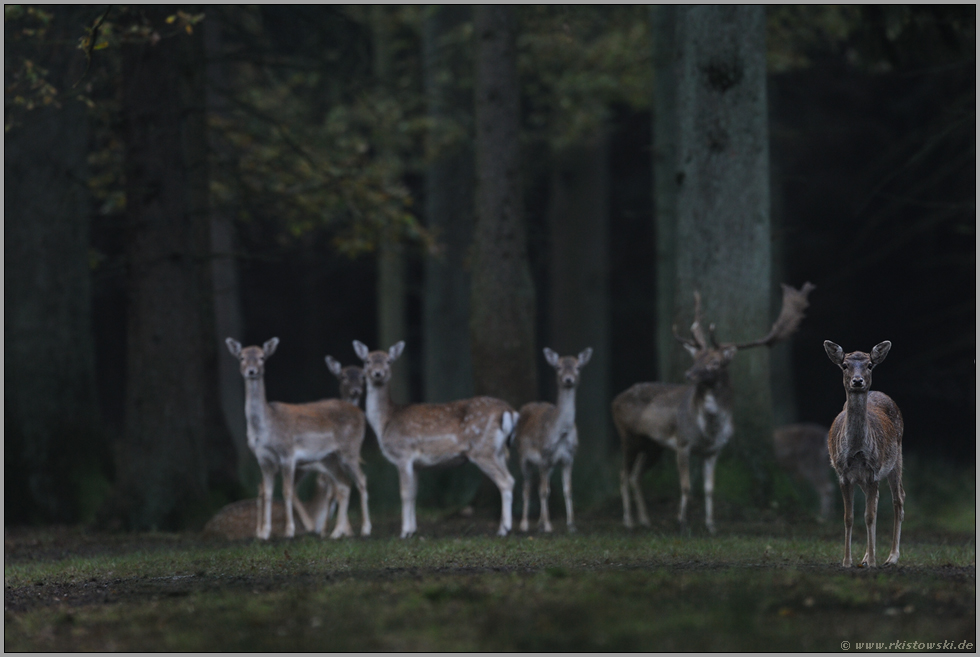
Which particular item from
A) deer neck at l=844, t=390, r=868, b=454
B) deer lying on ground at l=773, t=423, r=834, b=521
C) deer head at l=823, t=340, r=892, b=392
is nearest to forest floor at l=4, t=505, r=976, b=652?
deer neck at l=844, t=390, r=868, b=454

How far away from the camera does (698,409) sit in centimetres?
1108

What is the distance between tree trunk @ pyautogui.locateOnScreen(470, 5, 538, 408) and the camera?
12.4 metres

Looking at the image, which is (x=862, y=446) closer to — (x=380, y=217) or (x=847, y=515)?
(x=847, y=515)

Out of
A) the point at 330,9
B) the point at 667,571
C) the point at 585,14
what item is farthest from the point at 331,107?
the point at 667,571

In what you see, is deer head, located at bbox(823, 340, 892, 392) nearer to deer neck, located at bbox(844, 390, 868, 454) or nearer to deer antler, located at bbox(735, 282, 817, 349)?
deer neck, located at bbox(844, 390, 868, 454)

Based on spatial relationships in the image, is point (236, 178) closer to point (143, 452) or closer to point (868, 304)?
point (143, 452)

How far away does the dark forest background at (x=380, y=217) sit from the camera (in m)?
12.1

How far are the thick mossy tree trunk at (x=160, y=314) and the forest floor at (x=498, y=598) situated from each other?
8.30 ft

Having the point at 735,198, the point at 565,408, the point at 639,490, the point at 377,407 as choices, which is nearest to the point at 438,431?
the point at 377,407

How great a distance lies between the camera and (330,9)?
48.2 feet

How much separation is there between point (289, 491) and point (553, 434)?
237 cm

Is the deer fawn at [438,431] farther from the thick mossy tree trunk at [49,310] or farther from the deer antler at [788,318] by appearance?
the thick mossy tree trunk at [49,310]

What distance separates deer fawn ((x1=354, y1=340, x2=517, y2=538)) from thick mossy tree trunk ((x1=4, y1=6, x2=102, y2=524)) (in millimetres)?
4020

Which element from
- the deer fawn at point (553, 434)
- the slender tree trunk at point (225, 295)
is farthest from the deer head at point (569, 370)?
the slender tree trunk at point (225, 295)
